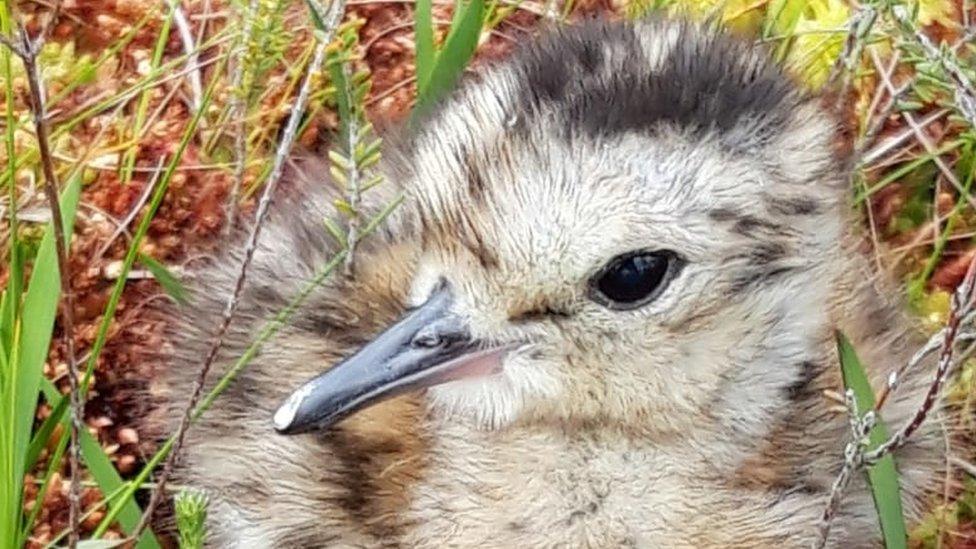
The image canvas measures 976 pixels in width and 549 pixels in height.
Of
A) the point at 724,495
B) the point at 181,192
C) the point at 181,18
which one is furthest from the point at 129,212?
the point at 724,495

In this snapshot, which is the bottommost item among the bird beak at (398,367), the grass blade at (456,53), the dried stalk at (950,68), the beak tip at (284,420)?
the beak tip at (284,420)

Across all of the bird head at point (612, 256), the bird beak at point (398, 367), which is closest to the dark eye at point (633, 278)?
the bird head at point (612, 256)

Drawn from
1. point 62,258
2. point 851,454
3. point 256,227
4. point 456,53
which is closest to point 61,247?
point 62,258

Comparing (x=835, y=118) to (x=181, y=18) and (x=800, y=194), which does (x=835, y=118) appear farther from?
(x=181, y=18)

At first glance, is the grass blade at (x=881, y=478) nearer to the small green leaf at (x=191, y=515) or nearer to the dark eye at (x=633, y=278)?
the dark eye at (x=633, y=278)

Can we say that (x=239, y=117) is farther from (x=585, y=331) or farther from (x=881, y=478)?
(x=881, y=478)

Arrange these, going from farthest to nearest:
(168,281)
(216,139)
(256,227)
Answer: (216,139) → (168,281) → (256,227)

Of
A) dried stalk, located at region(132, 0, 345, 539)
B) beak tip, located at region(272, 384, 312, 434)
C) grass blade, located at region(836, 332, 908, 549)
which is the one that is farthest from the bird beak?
grass blade, located at region(836, 332, 908, 549)

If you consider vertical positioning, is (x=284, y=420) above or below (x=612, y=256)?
below
